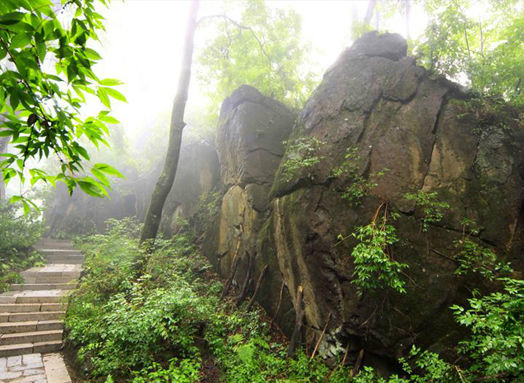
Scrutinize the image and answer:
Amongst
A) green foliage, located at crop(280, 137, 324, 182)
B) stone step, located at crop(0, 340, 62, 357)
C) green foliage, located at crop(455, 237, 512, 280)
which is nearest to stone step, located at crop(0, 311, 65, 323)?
stone step, located at crop(0, 340, 62, 357)

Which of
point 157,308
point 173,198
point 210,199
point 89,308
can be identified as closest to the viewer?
point 157,308

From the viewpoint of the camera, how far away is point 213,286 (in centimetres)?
726

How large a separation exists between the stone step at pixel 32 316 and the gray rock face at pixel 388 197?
194 inches

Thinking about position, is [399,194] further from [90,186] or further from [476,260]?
[90,186]

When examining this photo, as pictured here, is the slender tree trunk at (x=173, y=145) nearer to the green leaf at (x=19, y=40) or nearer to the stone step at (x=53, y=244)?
the stone step at (x=53, y=244)

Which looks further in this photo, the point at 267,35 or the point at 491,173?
the point at 267,35

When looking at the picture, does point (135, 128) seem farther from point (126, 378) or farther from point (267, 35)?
point (126, 378)

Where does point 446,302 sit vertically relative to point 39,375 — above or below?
above

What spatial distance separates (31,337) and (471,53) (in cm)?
1178

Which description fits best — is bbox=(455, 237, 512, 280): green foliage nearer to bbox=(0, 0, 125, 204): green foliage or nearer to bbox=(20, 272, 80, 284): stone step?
bbox=(0, 0, 125, 204): green foliage

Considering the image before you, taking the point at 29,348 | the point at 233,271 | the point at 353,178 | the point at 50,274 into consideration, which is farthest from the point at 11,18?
the point at 50,274

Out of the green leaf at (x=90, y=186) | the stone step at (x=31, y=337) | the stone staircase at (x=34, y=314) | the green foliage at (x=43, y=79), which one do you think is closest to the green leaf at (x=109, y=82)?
the green foliage at (x=43, y=79)

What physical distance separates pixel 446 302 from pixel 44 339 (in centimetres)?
810

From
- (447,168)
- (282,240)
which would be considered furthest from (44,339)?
(447,168)
